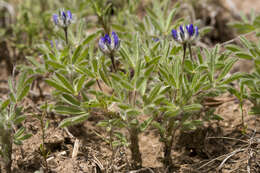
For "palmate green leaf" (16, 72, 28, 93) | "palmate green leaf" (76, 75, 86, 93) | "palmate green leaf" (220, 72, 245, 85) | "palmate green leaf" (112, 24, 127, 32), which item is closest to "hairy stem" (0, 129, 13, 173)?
"palmate green leaf" (16, 72, 28, 93)

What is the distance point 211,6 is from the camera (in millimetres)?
4988

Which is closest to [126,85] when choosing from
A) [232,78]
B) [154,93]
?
[154,93]

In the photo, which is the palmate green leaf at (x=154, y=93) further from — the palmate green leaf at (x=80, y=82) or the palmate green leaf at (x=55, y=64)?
the palmate green leaf at (x=55, y=64)

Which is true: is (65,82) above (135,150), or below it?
above

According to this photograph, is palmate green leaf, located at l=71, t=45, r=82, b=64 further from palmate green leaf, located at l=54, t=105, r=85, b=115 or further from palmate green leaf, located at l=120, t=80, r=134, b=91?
palmate green leaf, located at l=120, t=80, r=134, b=91

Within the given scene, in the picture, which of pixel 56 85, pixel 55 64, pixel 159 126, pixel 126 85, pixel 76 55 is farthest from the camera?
pixel 76 55

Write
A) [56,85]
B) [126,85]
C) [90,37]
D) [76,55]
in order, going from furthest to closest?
[90,37]
[76,55]
[56,85]
[126,85]

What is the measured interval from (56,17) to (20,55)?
1433 mm

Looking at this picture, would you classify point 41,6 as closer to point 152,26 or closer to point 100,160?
point 152,26

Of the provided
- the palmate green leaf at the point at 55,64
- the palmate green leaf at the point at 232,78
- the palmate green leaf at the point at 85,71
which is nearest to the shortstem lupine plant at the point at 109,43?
A: the palmate green leaf at the point at 85,71

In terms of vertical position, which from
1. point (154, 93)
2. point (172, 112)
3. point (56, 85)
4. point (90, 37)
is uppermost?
point (90, 37)

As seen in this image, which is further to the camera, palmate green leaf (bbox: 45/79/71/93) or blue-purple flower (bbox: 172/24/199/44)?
palmate green leaf (bbox: 45/79/71/93)

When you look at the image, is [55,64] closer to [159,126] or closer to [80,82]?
[80,82]

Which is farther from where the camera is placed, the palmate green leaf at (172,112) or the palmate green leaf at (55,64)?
the palmate green leaf at (55,64)
